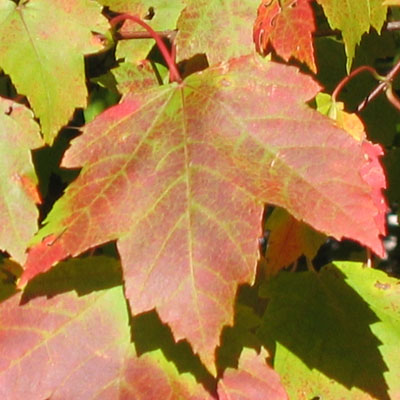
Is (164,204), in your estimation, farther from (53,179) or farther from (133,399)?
(53,179)

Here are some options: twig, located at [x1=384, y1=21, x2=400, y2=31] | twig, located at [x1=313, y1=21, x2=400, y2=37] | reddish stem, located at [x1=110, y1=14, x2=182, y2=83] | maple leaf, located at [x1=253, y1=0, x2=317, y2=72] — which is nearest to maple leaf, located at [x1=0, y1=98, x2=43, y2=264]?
reddish stem, located at [x1=110, y1=14, x2=182, y2=83]

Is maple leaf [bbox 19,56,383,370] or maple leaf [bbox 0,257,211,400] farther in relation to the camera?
maple leaf [bbox 0,257,211,400]

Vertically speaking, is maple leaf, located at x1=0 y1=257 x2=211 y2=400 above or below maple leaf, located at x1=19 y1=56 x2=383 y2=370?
below

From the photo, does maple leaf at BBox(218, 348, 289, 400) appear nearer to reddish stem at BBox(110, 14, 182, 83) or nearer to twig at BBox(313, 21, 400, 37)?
reddish stem at BBox(110, 14, 182, 83)

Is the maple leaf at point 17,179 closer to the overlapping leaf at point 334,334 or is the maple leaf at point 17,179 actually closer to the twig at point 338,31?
the overlapping leaf at point 334,334

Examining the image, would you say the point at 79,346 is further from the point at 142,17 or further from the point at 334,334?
the point at 142,17

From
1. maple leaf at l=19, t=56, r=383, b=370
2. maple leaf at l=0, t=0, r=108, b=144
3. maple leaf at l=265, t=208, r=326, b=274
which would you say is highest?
maple leaf at l=0, t=0, r=108, b=144

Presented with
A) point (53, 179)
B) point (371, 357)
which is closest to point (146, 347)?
point (371, 357)
